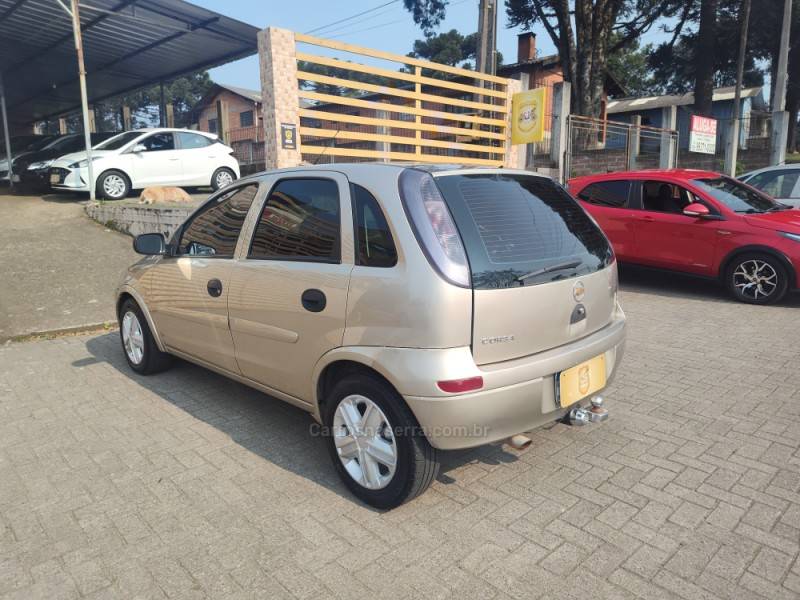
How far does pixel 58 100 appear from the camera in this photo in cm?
2719

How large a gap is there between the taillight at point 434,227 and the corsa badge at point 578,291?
0.70 meters

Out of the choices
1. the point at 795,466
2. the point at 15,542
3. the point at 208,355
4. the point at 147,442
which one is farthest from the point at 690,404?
the point at 15,542

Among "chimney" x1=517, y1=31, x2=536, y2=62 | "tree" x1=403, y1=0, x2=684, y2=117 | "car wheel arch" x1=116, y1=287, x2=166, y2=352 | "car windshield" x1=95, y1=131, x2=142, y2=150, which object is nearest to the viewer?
"car wheel arch" x1=116, y1=287, x2=166, y2=352

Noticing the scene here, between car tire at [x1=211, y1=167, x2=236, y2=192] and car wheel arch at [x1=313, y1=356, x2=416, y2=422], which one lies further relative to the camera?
car tire at [x1=211, y1=167, x2=236, y2=192]

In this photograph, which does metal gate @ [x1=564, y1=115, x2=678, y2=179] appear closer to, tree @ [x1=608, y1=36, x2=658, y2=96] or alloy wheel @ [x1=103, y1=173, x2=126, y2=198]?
alloy wheel @ [x1=103, y1=173, x2=126, y2=198]

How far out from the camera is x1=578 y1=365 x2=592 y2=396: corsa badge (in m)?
2.94

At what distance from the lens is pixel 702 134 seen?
53.4 ft

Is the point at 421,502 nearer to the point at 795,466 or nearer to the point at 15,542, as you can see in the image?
the point at 15,542

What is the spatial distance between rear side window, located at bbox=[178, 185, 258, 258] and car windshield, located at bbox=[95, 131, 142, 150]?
910cm

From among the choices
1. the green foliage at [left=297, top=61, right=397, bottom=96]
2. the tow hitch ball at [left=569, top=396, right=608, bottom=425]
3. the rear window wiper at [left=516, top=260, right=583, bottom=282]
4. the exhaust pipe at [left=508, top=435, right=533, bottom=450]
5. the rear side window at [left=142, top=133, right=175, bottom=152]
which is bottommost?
the exhaust pipe at [left=508, top=435, right=533, bottom=450]

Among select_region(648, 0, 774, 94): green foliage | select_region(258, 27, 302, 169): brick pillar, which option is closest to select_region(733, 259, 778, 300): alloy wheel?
select_region(258, 27, 302, 169): brick pillar

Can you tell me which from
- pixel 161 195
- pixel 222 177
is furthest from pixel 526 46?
pixel 161 195

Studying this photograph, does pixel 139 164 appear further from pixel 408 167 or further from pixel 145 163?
pixel 408 167

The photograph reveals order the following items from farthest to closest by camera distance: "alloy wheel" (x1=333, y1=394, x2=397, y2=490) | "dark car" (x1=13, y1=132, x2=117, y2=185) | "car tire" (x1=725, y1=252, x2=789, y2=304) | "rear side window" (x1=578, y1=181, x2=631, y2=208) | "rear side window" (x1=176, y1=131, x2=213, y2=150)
→ "dark car" (x1=13, y1=132, x2=117, y2=185)
"rear side window" (x1=176, y1=131, x2=213, y2=150)
"rear side window" (x1=578, y1=181, x2=631, y2=208)
"car tire" (x1=725, y1=252, x2=789, y2=304)
"alloy wheel" (x1=333, y1=394, x2=397, y2=490)
